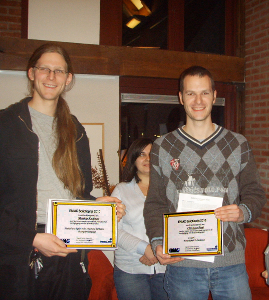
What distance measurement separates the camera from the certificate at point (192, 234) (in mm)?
1528

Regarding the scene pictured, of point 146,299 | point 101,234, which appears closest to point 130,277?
point 146,299

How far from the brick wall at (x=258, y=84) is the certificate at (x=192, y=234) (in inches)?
99.9

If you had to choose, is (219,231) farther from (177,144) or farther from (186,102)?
(186,102)

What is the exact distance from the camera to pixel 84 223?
157 centimetres

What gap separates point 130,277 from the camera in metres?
2.16

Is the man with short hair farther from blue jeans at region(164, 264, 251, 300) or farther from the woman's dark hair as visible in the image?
the woman's dark hair

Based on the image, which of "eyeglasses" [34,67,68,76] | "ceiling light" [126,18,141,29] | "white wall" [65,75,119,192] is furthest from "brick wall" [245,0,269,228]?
"eyeglasses" [34,67,68,76]

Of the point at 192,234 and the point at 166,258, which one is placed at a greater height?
the point at 192,234

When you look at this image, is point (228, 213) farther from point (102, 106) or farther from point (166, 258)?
point (102, 106)

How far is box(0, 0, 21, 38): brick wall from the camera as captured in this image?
3.33 m

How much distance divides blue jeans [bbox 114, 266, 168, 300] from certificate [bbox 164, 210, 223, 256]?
2.43 ft

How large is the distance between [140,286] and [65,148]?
123 centimetres

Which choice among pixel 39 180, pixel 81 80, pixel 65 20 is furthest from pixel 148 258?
pixel 65 20

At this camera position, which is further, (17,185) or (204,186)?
(204,186)
